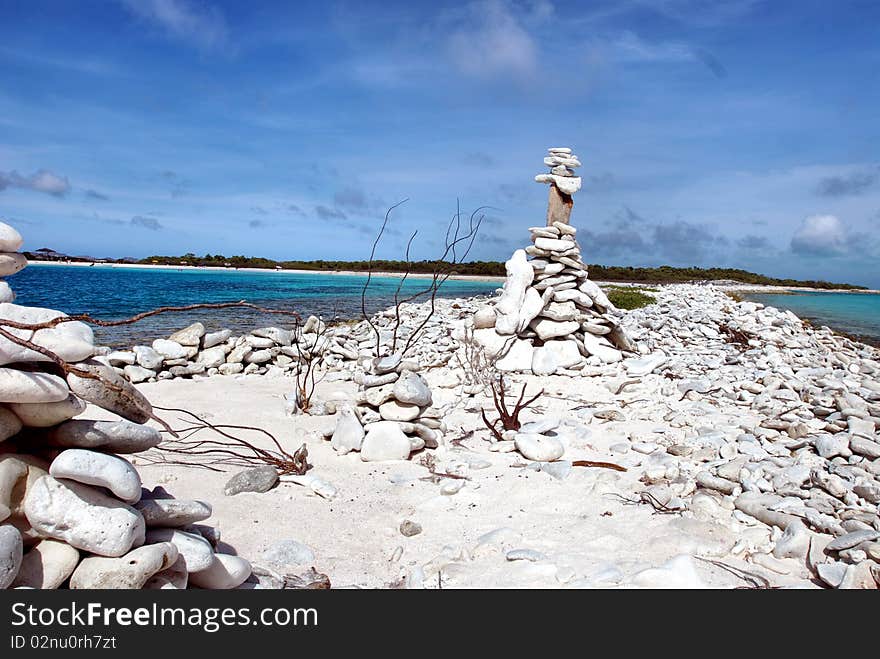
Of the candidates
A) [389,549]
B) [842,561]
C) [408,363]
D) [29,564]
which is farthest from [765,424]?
[29,564]

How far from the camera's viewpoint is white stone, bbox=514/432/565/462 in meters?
5.85

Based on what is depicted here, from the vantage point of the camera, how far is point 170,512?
2.99 metres

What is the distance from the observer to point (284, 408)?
795cm

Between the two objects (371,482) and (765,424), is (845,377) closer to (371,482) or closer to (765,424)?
(765,424)

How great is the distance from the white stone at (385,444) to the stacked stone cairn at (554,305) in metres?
4.63

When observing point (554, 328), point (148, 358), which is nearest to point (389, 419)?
point (554, 328)

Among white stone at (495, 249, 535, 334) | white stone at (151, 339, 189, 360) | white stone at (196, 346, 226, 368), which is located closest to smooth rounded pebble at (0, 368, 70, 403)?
white stone at (495, 249, 535, 334)

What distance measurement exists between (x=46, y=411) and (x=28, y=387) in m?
0.23

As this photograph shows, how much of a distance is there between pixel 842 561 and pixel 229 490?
4.57 metres

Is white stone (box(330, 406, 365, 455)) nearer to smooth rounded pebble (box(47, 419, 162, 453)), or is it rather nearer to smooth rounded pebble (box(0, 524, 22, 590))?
smooth rounded pebble (box(47, 419, 162, 453))

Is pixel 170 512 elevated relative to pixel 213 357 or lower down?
elevated

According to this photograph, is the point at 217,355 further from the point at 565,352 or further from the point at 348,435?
the point at 565,352

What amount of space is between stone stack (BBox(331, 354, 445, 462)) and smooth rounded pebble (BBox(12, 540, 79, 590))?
358 cm

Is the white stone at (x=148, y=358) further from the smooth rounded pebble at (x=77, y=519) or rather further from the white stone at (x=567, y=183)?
the smooth rounded pebble at (x=77, y=519)
